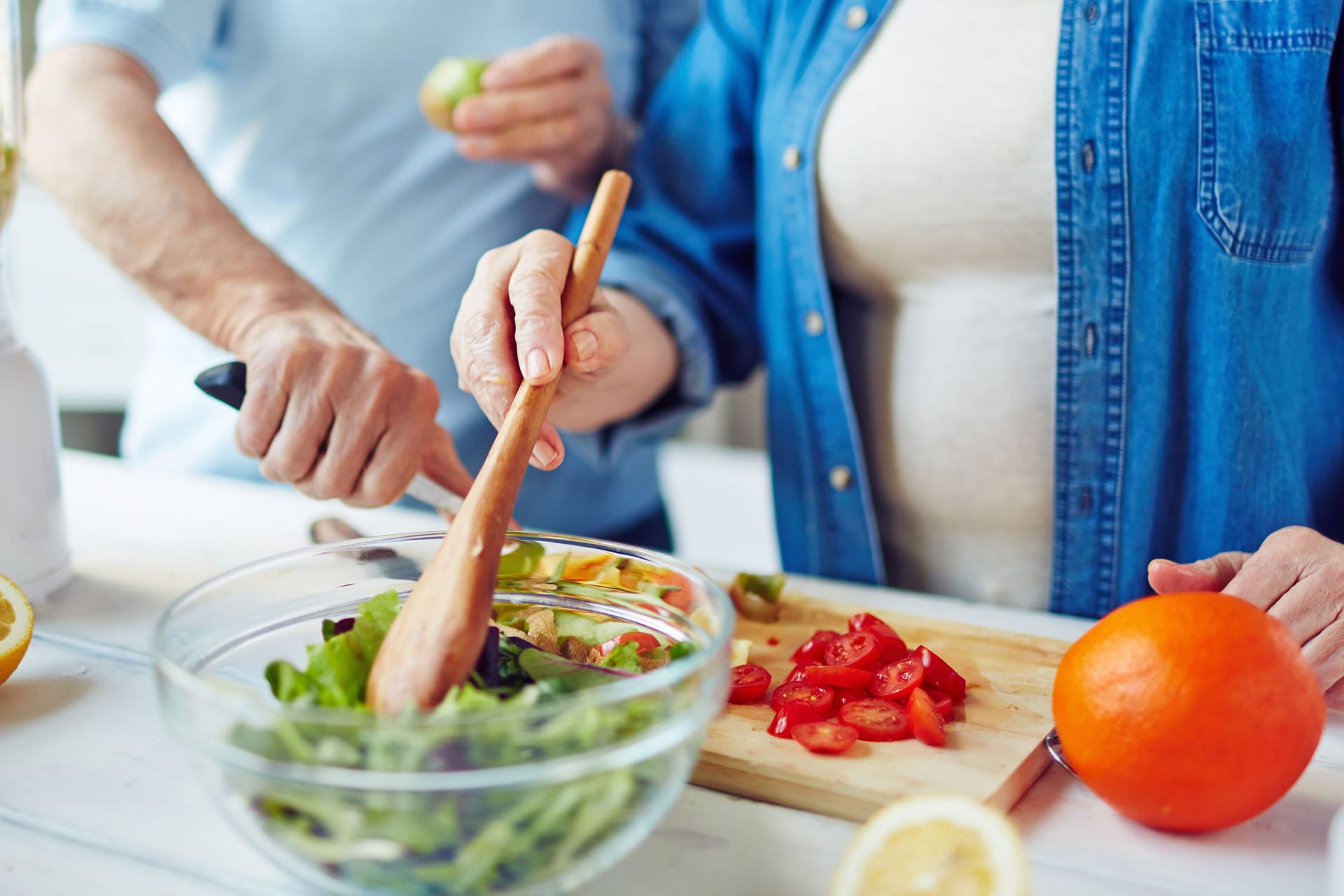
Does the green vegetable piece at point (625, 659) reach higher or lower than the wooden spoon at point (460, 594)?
lower

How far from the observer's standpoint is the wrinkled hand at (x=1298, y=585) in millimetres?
779

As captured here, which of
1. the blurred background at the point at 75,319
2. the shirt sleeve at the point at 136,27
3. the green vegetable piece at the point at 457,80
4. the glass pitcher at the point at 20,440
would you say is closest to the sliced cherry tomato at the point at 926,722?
the glass pitcher at the point at 20,440

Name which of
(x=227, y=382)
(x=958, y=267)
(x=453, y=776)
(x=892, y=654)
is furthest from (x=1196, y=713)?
(x=227, y=382)

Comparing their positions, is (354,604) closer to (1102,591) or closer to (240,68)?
(1102,591)

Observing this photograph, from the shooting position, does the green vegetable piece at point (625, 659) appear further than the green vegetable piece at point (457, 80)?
No

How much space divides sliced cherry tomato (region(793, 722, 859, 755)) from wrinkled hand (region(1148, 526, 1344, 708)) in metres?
0.26

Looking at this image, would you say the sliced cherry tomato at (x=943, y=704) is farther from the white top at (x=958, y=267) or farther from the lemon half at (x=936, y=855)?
the white top at (x=958, y=267)

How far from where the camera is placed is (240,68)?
143cm

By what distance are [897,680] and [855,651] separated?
65mm

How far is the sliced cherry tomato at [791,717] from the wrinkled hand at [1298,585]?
27 centimetres

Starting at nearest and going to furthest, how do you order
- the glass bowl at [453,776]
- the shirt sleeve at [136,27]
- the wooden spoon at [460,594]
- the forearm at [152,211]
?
the glass bowl at [453,776], the wooden spoon at [460,594], the forearm at [152,211], the shirt sleeve at [136,27]

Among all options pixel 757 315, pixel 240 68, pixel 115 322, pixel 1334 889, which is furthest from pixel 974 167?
pixel 115 322

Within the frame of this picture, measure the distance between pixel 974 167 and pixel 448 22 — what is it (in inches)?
31.0

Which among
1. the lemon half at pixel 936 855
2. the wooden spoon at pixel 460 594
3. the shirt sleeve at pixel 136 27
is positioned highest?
the shirt sleeve at pixel 136 27
